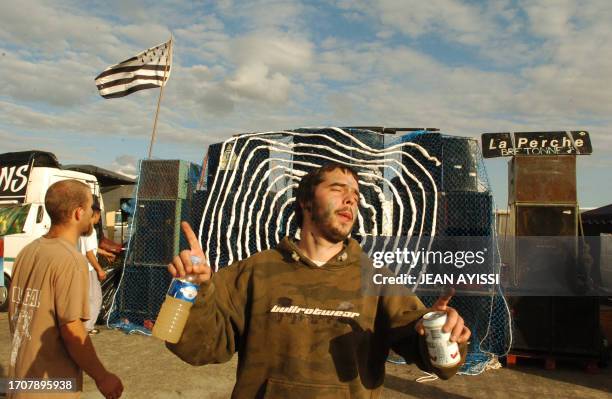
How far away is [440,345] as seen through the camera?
1.96 m

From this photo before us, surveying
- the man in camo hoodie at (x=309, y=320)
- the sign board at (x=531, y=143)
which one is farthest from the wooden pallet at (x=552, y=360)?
the man in camo hoodie at (x=309, y=320)

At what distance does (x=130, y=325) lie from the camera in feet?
27.7

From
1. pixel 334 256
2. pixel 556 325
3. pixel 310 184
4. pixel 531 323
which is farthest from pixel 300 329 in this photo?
pixel 556 325

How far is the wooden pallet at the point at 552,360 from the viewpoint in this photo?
6.74 meters

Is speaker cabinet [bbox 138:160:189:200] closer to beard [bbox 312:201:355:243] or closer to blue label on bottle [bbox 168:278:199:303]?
beard [bbox 312:201:355:243]

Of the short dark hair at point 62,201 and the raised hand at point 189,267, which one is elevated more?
the short dark hair at point 62,201

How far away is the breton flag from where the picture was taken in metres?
11.5

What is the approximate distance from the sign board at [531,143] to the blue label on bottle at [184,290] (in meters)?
6.17

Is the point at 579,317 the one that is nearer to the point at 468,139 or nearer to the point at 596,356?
the point at 596,356

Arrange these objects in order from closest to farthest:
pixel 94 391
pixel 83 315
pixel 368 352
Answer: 1. pixel 368 352
2. pixel 83 315
3. pixel 94 391

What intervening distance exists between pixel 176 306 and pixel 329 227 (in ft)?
2.67

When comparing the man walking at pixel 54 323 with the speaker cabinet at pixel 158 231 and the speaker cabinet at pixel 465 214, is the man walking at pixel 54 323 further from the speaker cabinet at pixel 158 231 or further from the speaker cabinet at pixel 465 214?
the speaker cabinet at pixel 158 231

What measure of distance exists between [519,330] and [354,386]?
226 inches

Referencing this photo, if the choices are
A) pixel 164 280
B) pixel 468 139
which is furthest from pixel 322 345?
pixel 164 280
